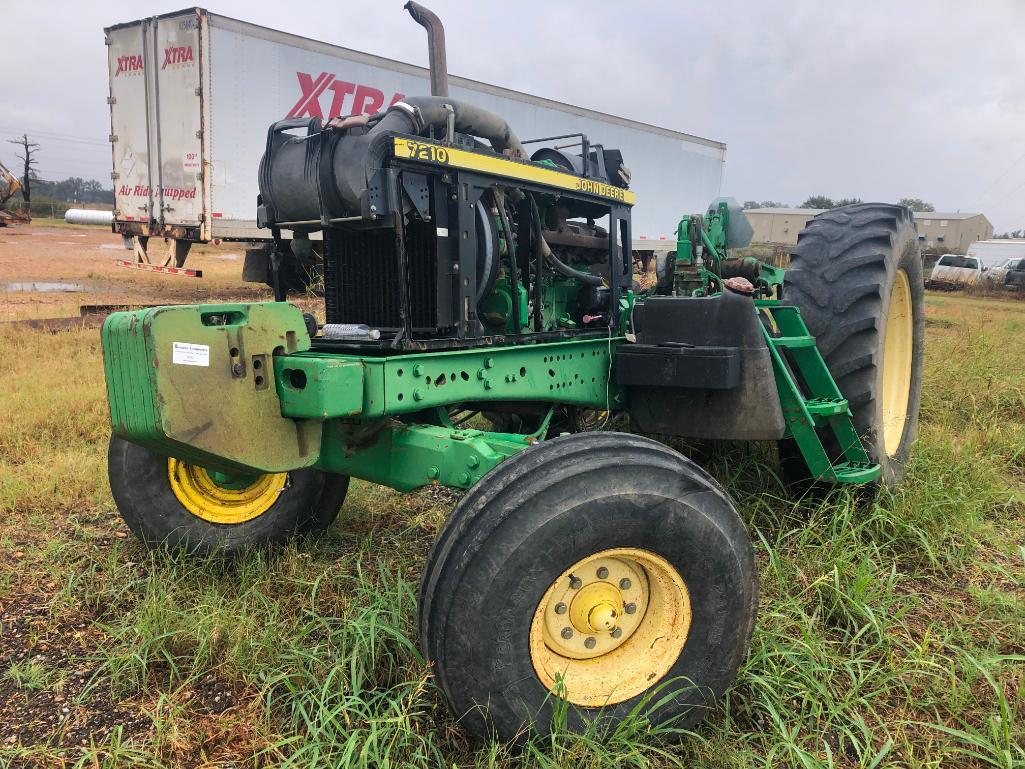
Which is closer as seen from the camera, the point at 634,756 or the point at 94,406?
the point at 634,756

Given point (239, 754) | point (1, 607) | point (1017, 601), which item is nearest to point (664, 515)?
point (239, 754)

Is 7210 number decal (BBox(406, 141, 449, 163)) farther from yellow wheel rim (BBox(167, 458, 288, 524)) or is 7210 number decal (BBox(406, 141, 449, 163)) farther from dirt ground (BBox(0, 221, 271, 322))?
dirt ground (BBox(0, 221, 271, 322))

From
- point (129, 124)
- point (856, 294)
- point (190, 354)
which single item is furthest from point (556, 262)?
point (129, 124)

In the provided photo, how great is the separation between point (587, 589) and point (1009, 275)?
30.8 meters

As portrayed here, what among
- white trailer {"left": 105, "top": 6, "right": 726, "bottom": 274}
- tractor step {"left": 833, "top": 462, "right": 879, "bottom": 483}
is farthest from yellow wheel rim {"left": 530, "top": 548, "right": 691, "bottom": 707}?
white trailer {"left": 105, "top": 6, "right": 726, "bottom": 274}

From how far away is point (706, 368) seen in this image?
2965 millimetres

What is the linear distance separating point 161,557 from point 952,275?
30.3 m

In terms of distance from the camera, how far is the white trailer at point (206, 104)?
33.2 feet

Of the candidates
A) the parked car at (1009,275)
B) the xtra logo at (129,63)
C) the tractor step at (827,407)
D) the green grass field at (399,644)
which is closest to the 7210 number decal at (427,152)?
the green grass field at (399,644)

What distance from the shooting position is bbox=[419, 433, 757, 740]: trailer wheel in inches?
76.5

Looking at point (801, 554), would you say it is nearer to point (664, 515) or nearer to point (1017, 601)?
point (1017, 601)

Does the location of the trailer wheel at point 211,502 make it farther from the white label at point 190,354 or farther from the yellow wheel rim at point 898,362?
the yellow wheel rim at point 898,362

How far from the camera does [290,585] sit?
3.12m

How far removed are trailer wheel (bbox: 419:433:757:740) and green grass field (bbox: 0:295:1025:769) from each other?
0.12 metres
